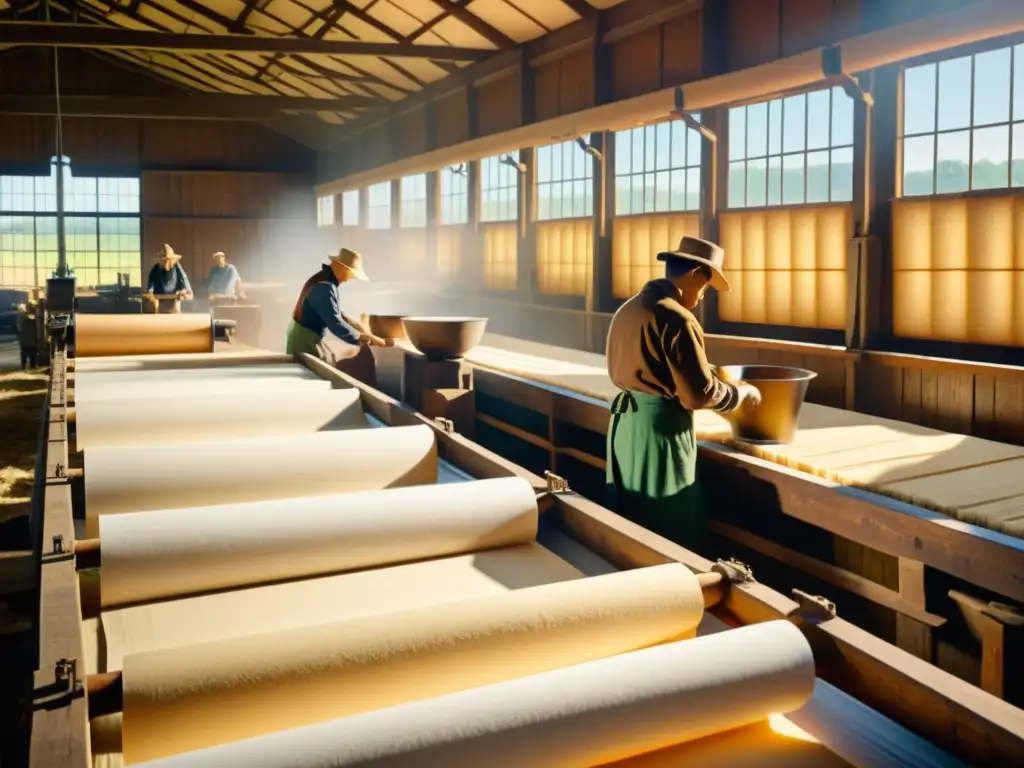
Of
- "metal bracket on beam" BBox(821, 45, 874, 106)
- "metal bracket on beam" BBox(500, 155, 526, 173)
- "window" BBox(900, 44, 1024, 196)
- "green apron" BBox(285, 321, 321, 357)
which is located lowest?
"green apron" BBox(285, 321, 321, 357)

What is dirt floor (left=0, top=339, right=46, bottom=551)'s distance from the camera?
496 centimetres

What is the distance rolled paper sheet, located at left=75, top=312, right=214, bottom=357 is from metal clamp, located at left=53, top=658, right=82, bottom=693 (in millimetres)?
5456

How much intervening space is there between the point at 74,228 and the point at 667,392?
54.1 feet

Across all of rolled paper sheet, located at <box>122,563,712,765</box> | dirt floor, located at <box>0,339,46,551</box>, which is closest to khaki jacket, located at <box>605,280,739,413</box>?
rolled paper sheet, located at <box>122,563,712,765</box>

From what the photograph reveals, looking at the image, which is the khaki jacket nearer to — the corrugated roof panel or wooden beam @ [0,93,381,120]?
the corrugated roof panel

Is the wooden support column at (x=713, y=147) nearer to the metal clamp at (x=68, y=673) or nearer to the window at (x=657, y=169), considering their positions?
the window at (x=657, y=169)

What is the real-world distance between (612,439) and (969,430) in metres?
1.89

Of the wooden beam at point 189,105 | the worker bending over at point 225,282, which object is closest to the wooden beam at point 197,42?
the wooden beam at point 189,105

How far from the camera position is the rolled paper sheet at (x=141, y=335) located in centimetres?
655

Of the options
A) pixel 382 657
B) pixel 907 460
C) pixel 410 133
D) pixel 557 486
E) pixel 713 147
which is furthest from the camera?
pixel 410 133

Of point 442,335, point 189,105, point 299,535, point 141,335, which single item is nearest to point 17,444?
point 141,335

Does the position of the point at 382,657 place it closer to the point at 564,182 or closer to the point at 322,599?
the point at 322,599

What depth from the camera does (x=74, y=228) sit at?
17531 mm

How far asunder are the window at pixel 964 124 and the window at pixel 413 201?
7.99m
